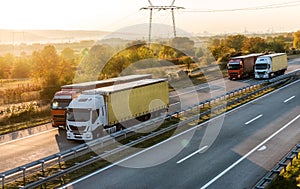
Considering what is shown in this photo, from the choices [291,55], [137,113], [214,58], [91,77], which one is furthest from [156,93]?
[291,55]

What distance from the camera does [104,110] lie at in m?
22.9

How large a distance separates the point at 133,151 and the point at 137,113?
5.86m

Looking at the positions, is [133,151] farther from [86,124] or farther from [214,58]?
[214,58]

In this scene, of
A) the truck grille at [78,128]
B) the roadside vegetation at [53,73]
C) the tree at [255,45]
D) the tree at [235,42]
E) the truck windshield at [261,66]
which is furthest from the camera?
the tree at [235,42]

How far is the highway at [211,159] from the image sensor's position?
52.5 ft

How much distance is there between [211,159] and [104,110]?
7.71 meters

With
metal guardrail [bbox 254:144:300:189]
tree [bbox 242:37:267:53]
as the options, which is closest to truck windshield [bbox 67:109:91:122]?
metal guardrail [bbox 254:144:300:189]

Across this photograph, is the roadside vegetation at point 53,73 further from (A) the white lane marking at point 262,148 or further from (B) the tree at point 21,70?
(A) the white lane marking at point 262,148

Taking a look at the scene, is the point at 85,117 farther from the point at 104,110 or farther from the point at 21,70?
the point at 21,70

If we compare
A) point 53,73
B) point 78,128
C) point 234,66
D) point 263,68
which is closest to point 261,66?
point 263,68

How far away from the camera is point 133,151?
20516mm

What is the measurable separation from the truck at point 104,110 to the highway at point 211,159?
3702mm

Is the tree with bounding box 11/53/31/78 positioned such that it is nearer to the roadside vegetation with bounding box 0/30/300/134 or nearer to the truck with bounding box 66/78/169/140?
the roadside vegetation with bounding box 0/30/300/134

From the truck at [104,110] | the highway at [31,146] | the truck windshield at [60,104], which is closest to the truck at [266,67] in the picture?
the truck at [104,110]
